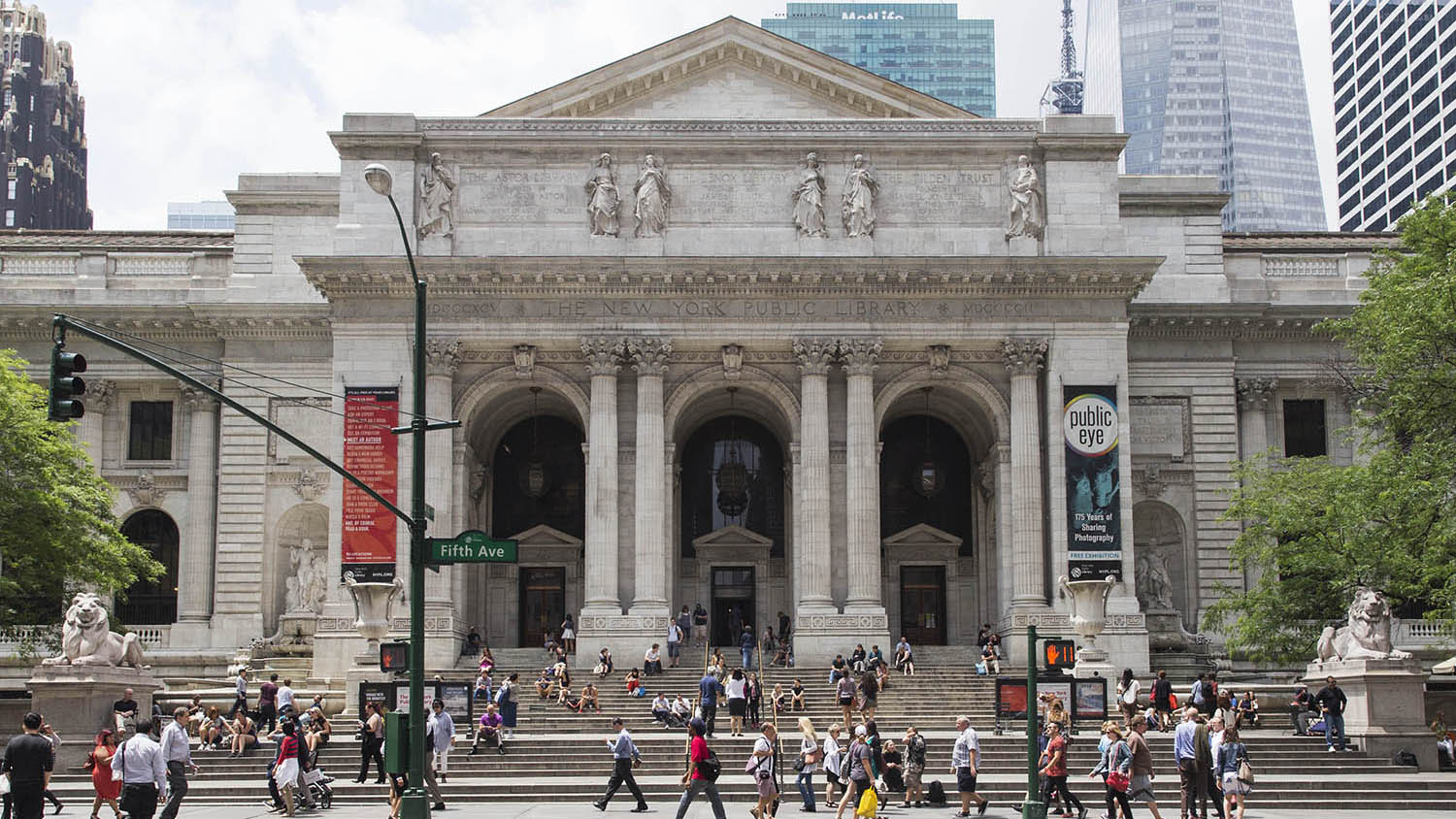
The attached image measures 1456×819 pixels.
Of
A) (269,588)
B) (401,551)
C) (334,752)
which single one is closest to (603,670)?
(401,551)

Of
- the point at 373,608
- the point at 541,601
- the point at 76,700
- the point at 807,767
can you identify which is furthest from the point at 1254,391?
the point at 76,700

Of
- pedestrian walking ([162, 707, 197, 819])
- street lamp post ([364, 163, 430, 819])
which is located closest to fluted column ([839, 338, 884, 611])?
pedestrian walking ([162, 707, 197, 819])

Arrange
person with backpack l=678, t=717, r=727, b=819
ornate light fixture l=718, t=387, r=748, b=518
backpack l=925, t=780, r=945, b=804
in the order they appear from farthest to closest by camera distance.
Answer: ornate light fixture l=718, t=387, r=748, b=518
backpack l=925, t=780, r=945, b=804
person with backpack l=678, t=717, r=727, b=819

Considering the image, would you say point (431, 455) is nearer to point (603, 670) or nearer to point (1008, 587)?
point (603, 670)

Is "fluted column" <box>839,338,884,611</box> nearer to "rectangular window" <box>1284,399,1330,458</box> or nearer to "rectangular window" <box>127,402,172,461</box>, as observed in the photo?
"rectangular window" <box>1284,399,1330,458</box>

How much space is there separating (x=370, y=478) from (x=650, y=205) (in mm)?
12310

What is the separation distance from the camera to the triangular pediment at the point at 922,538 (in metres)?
57.2

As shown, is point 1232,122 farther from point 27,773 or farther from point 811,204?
point 27,773

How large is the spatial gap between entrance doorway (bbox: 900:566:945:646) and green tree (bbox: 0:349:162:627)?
999 inches

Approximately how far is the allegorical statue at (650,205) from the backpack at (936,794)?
980 inches

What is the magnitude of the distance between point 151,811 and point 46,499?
2378 cm

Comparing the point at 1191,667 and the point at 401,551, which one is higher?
the point at 401,551

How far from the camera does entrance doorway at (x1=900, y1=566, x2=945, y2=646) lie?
57125 mm

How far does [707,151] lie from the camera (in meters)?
52.8
